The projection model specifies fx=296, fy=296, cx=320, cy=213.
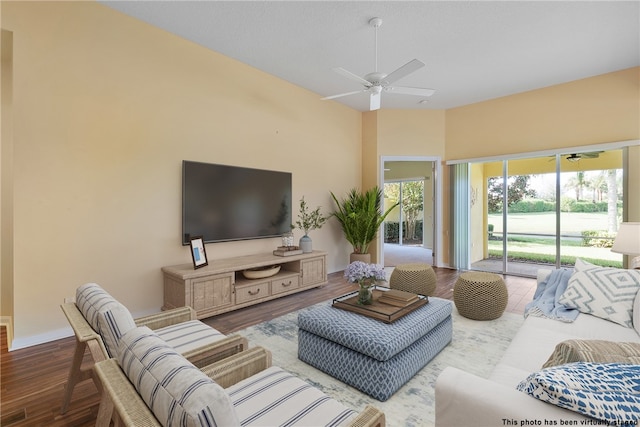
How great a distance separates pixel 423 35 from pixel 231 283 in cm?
367

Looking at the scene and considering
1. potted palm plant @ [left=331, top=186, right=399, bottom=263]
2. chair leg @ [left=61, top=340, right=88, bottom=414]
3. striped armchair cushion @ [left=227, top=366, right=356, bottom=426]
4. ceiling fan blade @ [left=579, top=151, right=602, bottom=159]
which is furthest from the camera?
potted palm plant @ [left=331, top=186, right=399, bottom=263]

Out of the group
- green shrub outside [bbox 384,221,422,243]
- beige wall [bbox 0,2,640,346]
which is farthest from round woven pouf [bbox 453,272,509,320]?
green shrub outside [bbox 384,221,422,243]

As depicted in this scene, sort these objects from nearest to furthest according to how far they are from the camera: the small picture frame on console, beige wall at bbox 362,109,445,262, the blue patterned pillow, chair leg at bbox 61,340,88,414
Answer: the blue patterned pillow, chair leg at bbox 61,340,88,414, the small picture frame on console, beige wall at bbox 362,109,445,262

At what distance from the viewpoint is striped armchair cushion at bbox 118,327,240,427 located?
2.41ft

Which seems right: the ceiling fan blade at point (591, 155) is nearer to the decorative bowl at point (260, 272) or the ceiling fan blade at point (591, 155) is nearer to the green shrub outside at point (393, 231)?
the decorative bowl at point (260, 272)

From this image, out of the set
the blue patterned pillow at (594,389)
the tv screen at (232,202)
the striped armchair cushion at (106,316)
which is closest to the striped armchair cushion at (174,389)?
the striped armchair cushion at (106,316)

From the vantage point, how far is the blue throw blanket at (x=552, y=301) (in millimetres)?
2348

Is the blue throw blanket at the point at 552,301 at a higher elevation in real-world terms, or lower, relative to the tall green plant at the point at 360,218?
lower

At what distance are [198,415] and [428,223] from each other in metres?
9.63

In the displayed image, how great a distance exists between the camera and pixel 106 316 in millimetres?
1320

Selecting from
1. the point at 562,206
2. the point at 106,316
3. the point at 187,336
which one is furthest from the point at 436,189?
the point at 106,316

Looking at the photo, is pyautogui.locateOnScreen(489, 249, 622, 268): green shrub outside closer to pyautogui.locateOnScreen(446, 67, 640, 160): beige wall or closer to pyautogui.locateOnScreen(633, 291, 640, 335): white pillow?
pyautogui.locateOnScreen(446, 67, 640, 160): beige wall

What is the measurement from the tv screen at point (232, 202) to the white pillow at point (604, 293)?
350 cm

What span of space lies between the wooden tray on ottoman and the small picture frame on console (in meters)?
1.72
